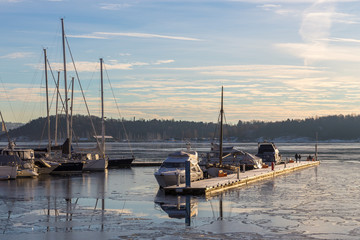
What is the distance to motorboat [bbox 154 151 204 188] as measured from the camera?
39469mm

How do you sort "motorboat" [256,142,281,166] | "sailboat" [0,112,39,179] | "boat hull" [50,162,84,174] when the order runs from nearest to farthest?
"sailboat" [0,112,39,179]
"boat hull" [50,162,84,174]
"motorboat" [256,142,281,166]

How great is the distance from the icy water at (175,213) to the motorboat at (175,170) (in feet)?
3.83

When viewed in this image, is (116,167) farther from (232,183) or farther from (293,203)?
(293,203)

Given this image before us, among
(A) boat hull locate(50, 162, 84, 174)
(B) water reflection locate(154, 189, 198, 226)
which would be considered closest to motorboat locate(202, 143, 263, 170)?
(A) boat hull locate(50, 162, 84, 174)

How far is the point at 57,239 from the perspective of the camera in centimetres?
2084

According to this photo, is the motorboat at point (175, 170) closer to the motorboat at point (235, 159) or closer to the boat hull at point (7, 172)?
the boat hull at point (7, 172)

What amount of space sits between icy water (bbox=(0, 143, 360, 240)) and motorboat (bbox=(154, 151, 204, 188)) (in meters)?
1.17

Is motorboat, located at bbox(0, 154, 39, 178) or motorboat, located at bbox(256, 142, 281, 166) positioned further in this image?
motorboat, located at bbox(256, 142, 281, 166)

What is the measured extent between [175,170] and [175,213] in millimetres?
12790

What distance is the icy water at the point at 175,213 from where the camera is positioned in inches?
873

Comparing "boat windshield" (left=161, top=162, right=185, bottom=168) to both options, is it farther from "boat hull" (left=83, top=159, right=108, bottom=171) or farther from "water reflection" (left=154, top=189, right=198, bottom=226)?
"boat hull" (left=83, top=159, right=108, bottom=171)

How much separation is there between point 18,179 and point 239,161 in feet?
83.0

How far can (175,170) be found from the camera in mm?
40594

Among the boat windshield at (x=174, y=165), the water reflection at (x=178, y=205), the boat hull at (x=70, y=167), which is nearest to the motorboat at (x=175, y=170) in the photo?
the boat windshield at (x=174, y=165)
